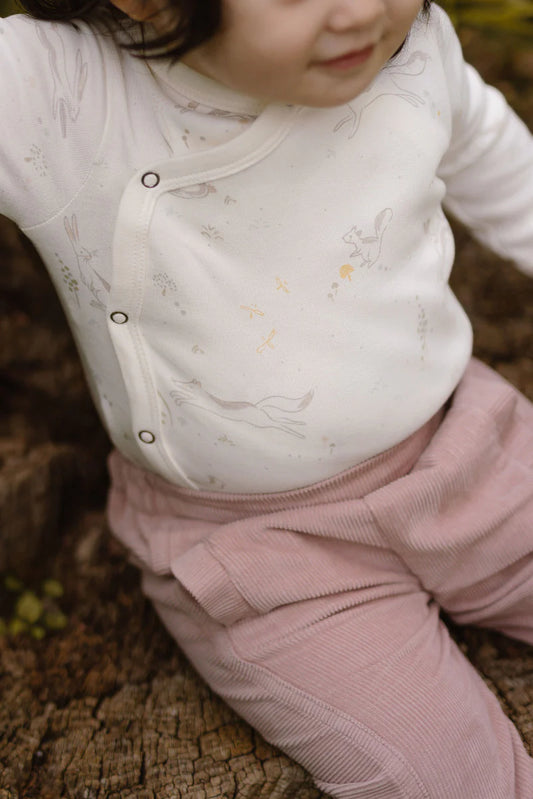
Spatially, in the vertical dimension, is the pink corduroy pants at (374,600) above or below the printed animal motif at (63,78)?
below

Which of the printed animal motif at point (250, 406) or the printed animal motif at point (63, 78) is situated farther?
the printed animal motif at point (250, 406)

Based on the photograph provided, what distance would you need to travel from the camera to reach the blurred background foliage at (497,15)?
2133mm

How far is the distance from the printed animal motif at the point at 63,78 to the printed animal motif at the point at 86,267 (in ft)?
0.34

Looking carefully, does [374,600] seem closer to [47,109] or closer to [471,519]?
[471,519]

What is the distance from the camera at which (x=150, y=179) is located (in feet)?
3.23

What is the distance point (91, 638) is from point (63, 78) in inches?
34.2

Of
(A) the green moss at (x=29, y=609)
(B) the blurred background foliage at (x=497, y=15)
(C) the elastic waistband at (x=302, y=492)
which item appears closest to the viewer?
(C) the elastic waistband at (x=302, y=492)

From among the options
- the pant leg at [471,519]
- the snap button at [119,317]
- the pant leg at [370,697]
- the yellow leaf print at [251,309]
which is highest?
the yellow leaf print at [251,309]

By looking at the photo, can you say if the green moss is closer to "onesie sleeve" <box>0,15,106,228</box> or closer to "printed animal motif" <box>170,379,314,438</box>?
"printed animal motif" <box>170,379,314,438</box>

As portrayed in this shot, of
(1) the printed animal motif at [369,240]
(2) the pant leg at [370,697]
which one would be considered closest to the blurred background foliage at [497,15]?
(1) the printed animal motif at [369,240]

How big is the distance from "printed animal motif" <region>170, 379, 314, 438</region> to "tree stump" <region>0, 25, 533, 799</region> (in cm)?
44

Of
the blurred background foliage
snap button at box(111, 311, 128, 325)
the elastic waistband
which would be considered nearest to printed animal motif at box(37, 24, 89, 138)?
snap button at box(111, 311, 128, 325)

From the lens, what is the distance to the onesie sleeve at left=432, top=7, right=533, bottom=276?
4.18 ft

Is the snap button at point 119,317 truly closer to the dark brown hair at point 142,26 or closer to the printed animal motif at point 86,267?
the printed animal motif at point 86,267
